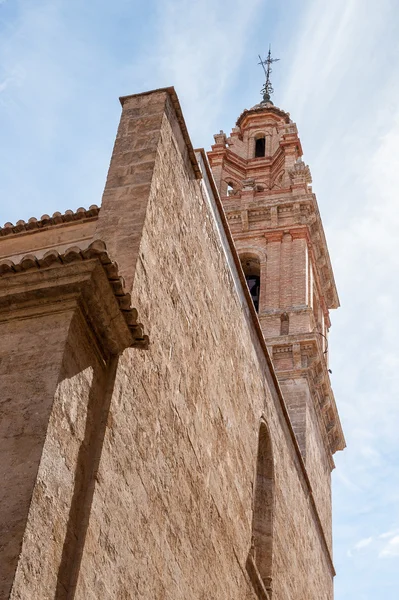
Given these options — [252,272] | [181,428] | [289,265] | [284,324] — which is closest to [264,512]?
[181,428]

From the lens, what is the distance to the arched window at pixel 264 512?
9878 millimetres

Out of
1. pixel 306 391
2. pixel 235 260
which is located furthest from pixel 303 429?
pixel 235 260

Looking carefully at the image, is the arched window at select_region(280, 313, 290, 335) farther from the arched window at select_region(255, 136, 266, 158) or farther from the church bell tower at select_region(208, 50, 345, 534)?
the arched window at select_region(255, 136, 266, 158)

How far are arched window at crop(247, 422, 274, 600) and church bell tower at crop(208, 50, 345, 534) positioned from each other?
5.81 m

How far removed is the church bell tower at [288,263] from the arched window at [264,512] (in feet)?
19.1

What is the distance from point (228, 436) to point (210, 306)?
1.26 metres

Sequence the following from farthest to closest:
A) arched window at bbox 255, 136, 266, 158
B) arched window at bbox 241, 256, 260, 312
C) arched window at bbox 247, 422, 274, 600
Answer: arched window at bbox 255, 136, 266, 158
arched window at bbox 241, 256, 260, 312
arched window at bbox 247, 422, 274, 600

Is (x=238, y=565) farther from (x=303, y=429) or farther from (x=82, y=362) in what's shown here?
(x=303, y=429)

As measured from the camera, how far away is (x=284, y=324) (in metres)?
18.8

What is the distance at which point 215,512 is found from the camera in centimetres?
771

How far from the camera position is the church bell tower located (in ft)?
58.1

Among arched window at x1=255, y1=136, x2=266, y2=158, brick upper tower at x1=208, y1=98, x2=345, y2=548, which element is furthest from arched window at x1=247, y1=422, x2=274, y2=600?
arched window at x1=255, y1=136, x2=266, y2=158

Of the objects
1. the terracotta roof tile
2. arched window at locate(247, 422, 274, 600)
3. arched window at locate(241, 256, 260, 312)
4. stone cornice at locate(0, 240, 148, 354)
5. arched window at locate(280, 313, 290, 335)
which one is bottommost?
stone cornice at locate(0, 240, 148, 354)

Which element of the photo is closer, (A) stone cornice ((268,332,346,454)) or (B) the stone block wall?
(B) the stone block wall
